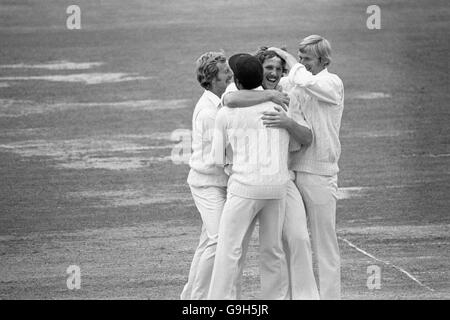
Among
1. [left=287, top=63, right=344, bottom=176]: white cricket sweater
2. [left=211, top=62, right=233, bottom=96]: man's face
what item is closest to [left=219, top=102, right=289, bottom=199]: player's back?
[left=287, top=63, right=344, bottom=176]: white cricket sweater

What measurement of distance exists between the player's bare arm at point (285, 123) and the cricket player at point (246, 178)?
→ 1.7 inches

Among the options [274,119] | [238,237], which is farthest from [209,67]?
[238,237]

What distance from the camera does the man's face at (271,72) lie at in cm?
944

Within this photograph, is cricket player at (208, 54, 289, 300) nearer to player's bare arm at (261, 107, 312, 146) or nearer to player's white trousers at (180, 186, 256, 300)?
player's bare arm at (261, 107, 312, 146)

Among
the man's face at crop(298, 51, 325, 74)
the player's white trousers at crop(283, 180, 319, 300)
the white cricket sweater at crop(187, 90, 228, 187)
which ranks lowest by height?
the player's white trousers at crop(283, 180, 319, 300)

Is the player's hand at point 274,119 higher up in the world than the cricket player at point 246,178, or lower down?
higher up

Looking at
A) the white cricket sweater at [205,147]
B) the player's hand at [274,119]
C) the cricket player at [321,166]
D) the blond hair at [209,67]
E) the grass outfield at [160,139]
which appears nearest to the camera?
the player's hand at [274,119]

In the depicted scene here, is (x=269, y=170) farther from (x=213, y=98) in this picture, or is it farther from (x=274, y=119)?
(x=213, y=98)

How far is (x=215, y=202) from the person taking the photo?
9.55 meters

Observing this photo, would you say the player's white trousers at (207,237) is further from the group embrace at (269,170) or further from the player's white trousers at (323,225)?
the player's white trousers at (323,225)

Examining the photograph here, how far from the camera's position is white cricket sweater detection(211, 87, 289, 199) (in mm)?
8922

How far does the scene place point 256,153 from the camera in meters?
8.93

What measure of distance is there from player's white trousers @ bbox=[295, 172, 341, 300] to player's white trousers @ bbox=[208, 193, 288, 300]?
0.35 m

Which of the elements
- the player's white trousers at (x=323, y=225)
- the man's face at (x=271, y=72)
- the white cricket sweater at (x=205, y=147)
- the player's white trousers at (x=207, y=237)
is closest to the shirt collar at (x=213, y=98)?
the white cricket sweater at (x=205, y=147)
